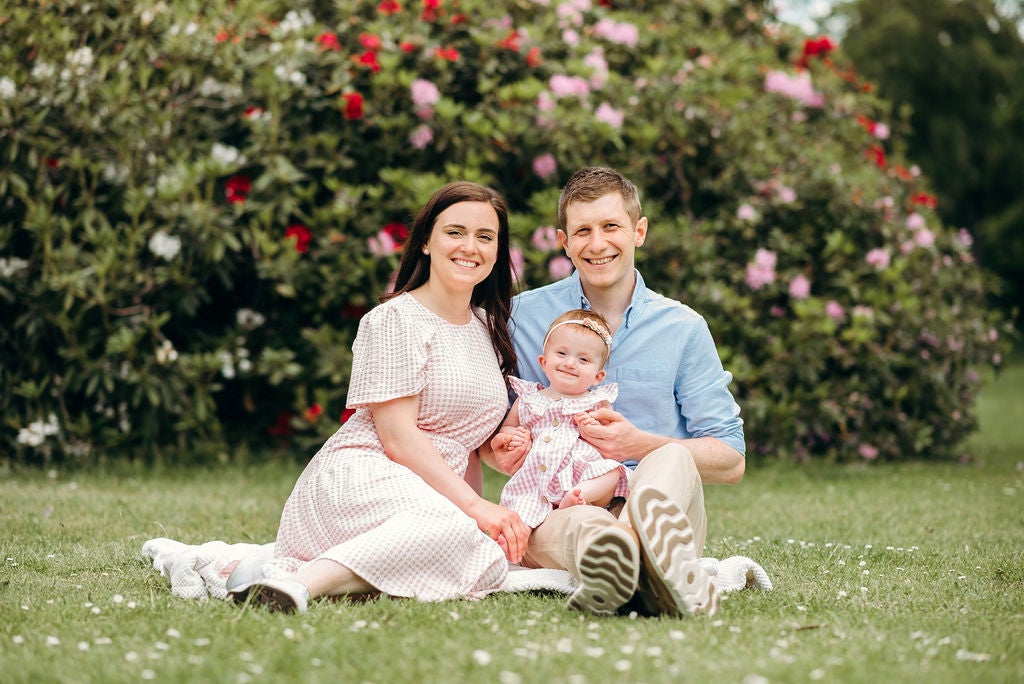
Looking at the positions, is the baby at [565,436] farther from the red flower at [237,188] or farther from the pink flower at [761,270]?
the pink flower at [761,270]

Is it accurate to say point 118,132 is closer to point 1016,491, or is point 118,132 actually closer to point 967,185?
point 1016,491

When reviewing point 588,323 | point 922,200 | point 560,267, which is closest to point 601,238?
point 588,323

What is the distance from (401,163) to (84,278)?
6.13 ft

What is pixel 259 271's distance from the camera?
241 inches

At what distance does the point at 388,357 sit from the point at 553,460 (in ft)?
2.00

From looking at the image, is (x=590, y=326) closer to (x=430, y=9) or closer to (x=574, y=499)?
(x=574, y=499)

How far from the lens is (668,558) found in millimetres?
2969

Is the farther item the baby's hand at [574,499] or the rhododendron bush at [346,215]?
the rhododendron bush at [346,215]

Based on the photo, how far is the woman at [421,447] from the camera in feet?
10.6

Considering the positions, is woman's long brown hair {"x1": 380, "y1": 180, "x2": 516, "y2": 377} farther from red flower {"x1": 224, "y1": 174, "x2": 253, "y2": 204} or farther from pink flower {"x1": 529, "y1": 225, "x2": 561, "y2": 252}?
red flower {"x1": 224, "y1": 174, "x2": 253, "y2": 204}

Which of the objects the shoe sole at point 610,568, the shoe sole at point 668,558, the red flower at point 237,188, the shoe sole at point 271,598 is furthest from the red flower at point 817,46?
the shoe sole at point 271,598

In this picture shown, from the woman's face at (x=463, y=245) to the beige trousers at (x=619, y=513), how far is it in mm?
813

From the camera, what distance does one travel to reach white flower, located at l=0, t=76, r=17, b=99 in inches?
229

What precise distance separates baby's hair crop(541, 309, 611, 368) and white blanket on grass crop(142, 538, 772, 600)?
2.34 ft
